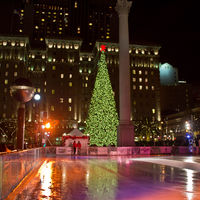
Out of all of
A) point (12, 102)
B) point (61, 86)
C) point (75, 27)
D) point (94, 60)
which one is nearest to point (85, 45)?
point (75, 27)

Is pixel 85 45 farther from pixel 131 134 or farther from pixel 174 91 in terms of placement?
pixel 131 134

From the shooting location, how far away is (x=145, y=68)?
4523 inches

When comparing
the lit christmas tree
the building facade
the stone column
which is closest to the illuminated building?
the building facade

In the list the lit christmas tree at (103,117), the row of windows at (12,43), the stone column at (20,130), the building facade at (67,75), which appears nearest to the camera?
the stone column at (20,130)

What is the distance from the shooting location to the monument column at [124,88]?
34000 mm

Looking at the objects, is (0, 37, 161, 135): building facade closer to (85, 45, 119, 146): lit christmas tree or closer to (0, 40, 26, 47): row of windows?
(0, 40, 26, 47): row of windows

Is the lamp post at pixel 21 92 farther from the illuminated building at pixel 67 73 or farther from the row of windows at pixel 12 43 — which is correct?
the row of windows at pixel 12 43

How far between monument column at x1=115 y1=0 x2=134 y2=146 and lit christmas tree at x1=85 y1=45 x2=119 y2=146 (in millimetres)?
3814

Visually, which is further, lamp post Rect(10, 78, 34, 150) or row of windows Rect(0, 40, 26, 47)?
row of windows Rect(0, 40, 26, 47)

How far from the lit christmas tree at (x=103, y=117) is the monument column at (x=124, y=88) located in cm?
381

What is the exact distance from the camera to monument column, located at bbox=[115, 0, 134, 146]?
34.0 m

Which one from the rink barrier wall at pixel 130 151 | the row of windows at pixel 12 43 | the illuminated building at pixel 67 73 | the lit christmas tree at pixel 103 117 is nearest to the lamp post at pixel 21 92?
the rink barrier wall at pixel 130 151

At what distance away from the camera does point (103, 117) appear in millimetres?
38875

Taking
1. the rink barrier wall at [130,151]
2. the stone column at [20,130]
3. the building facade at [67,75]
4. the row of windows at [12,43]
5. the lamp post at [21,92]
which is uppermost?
the row of windows at [12,43]
